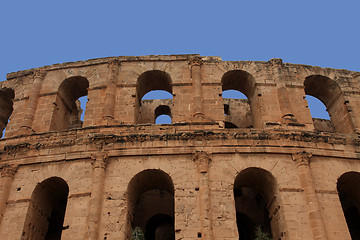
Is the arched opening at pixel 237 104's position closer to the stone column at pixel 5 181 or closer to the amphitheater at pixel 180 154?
the amphitheater at pixel 180 154

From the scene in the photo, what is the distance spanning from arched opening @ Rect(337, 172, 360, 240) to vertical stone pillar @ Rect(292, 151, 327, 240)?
1778 mm

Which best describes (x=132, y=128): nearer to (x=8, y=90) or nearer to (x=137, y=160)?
(x=137, y=160)

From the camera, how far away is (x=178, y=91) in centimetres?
1625

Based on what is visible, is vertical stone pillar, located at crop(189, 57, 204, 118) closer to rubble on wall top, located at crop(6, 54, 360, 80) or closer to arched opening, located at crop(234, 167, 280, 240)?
rubble on wall top, located at crop(6, 54, 360, 80)

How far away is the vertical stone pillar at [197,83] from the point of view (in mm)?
15427

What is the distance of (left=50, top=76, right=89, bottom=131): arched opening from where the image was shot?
54.4 feet

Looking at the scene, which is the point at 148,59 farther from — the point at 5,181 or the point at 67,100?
the point at 5,181

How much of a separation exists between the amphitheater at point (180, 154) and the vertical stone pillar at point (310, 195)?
Result: 0.12ft

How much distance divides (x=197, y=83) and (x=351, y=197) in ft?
26.5

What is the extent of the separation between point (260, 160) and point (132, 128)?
5142 mm

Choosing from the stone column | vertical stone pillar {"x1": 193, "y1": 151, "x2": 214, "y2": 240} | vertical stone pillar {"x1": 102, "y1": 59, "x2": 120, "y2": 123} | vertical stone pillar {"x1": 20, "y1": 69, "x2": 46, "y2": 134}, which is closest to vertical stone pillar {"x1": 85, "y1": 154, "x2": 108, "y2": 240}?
vertical stone pillar {"x1": 102, "y1": 59, "x2": 120, "y2": 123}

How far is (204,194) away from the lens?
12.8 m

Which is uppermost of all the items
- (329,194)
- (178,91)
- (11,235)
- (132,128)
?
(178,91)

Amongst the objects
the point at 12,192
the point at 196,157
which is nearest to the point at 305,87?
the point at 196,157
